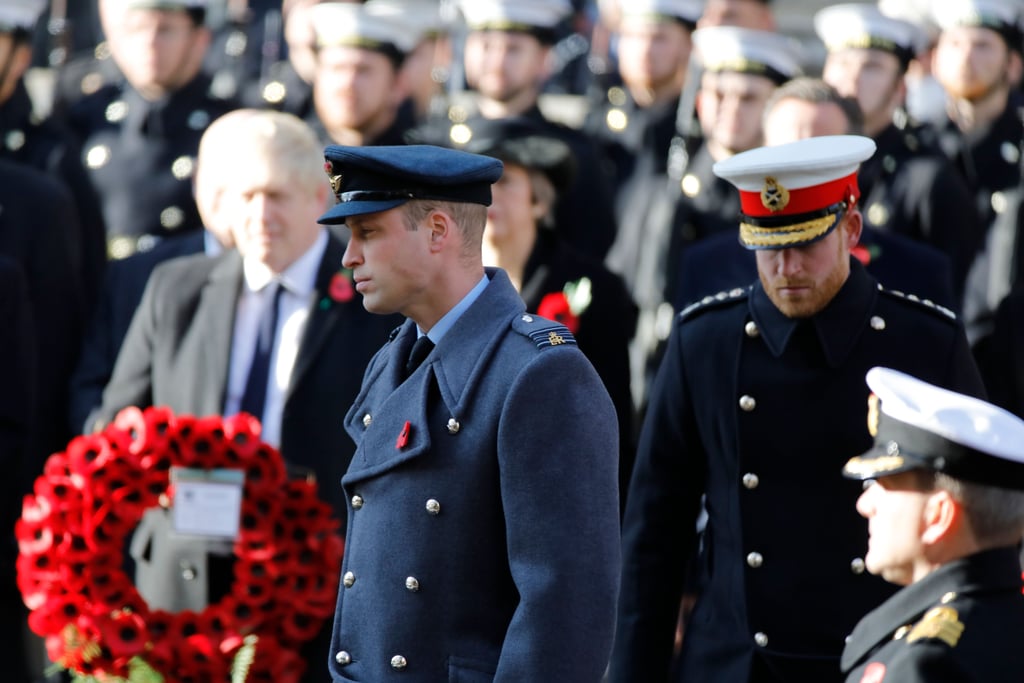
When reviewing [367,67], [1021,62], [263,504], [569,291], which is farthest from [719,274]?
[1021,62]

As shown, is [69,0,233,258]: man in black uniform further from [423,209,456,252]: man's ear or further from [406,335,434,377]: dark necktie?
[423,209,456,252]: man's ear

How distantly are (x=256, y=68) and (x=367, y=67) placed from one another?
13.6ft

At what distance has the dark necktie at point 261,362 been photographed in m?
6.16

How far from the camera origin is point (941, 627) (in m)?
3.55

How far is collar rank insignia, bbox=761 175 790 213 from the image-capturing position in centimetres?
480

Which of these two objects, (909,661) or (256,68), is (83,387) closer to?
(909,661)

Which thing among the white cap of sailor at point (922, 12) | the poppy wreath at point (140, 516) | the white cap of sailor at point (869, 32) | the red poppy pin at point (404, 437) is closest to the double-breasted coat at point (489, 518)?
the red poppy pin at point (404, 437)

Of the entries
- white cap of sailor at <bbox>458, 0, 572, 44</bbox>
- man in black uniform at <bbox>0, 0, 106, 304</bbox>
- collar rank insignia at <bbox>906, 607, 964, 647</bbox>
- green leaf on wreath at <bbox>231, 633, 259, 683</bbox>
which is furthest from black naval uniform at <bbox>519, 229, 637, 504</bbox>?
white cap of sailor at <bbox>458, 0, 572, 44</bbox>

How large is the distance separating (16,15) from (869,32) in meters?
3.77

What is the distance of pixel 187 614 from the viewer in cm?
566

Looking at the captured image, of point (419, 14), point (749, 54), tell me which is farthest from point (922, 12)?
point (749, 54)

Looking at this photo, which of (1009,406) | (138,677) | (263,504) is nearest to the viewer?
(138,677)

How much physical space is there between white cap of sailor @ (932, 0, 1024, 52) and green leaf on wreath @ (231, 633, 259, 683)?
208 inches

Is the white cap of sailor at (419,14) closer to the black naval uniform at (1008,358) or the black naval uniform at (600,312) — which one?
the black naval uniform at (600,312)
